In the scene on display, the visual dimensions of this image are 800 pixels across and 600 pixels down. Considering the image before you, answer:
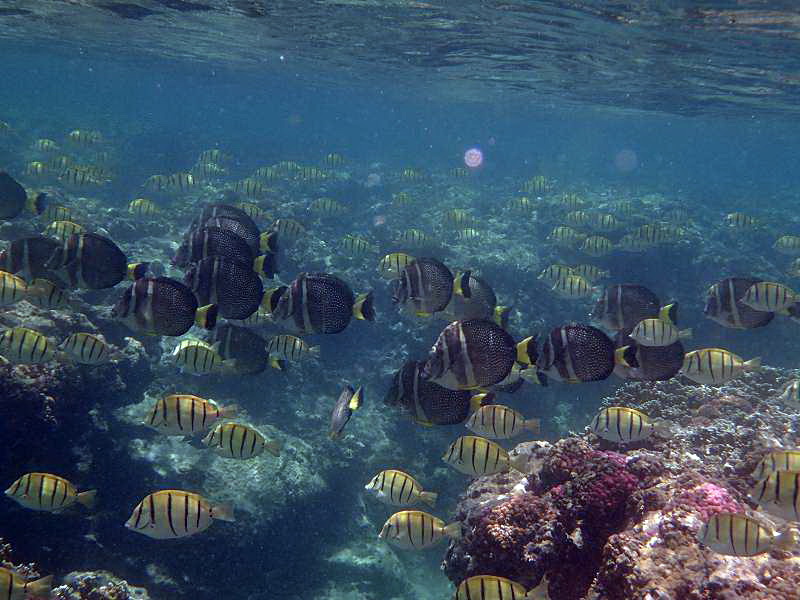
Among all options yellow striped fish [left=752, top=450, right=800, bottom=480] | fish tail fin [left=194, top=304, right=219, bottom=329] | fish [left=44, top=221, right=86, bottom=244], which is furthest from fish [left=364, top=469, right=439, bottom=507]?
fish [left=44, top=221, right=86, bottom=244]

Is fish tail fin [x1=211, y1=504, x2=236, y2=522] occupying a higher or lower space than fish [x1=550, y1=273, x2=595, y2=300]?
lower

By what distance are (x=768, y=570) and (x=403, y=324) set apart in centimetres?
1193

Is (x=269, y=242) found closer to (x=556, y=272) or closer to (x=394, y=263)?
(x=394, y=263)

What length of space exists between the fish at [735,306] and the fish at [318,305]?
443cm

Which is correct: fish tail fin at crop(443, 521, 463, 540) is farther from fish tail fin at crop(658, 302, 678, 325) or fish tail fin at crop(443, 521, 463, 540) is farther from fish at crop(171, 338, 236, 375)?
fish at crop(171, 338, 236, 375)

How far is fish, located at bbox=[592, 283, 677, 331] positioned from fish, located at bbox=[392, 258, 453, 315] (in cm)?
190

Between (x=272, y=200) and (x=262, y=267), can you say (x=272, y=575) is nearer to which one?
(x=262, y=267)

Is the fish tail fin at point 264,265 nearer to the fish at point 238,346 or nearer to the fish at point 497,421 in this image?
the fish at point 238,346

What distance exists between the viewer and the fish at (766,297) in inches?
241

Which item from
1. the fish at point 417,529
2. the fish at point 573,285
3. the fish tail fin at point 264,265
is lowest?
the fish at point 417,529

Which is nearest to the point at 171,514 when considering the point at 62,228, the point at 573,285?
the point at 62,228

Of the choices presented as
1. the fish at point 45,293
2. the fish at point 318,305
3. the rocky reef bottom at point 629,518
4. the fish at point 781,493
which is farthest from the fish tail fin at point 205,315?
the fish at point 781,493

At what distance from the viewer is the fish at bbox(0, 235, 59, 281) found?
22.5 feet

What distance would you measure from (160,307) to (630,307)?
492 cm
